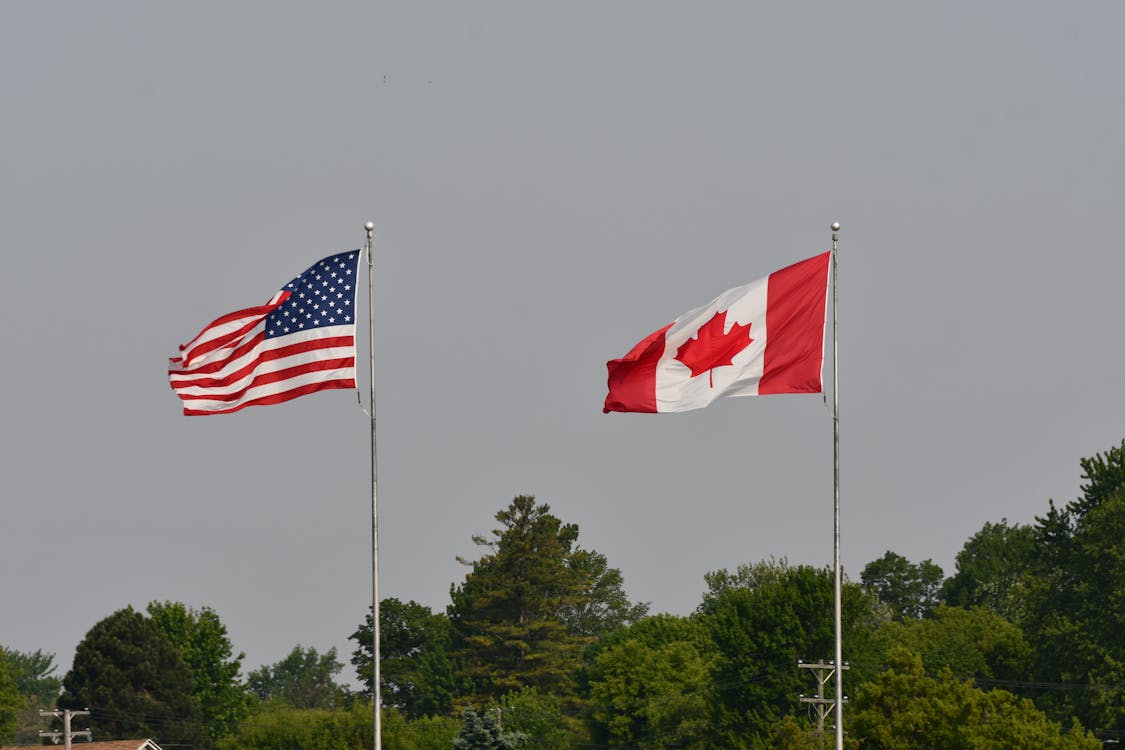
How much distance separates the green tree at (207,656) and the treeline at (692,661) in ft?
0.56

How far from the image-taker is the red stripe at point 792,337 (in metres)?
38.3

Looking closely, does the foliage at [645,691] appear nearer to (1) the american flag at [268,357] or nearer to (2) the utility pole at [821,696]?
→ (2) the utility pole at [821,696]

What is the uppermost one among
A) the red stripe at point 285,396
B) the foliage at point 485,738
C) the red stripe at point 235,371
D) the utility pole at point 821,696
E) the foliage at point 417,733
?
the red stripe at point 235,371

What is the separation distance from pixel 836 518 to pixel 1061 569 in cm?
7794

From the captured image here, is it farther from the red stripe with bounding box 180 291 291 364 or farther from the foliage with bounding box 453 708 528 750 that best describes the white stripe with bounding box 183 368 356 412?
the foliage with bounding box 453 708 528 750

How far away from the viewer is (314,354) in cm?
3922

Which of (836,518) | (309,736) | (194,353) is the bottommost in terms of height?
(309,736)

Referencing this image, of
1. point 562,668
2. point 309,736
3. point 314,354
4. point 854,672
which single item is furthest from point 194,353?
point 562,668

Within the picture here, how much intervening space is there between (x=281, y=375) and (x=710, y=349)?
876 cm

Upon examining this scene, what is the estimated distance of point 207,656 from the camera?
158 meters

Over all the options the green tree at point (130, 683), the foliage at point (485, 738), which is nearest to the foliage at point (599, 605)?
the green tree at point (130, 683)

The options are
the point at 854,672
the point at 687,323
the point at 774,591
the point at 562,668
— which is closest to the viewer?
the point at 687,323

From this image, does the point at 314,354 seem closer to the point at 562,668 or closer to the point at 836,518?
the point at 836,518

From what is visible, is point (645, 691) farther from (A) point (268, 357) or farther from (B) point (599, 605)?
(A) point (268, 357)
